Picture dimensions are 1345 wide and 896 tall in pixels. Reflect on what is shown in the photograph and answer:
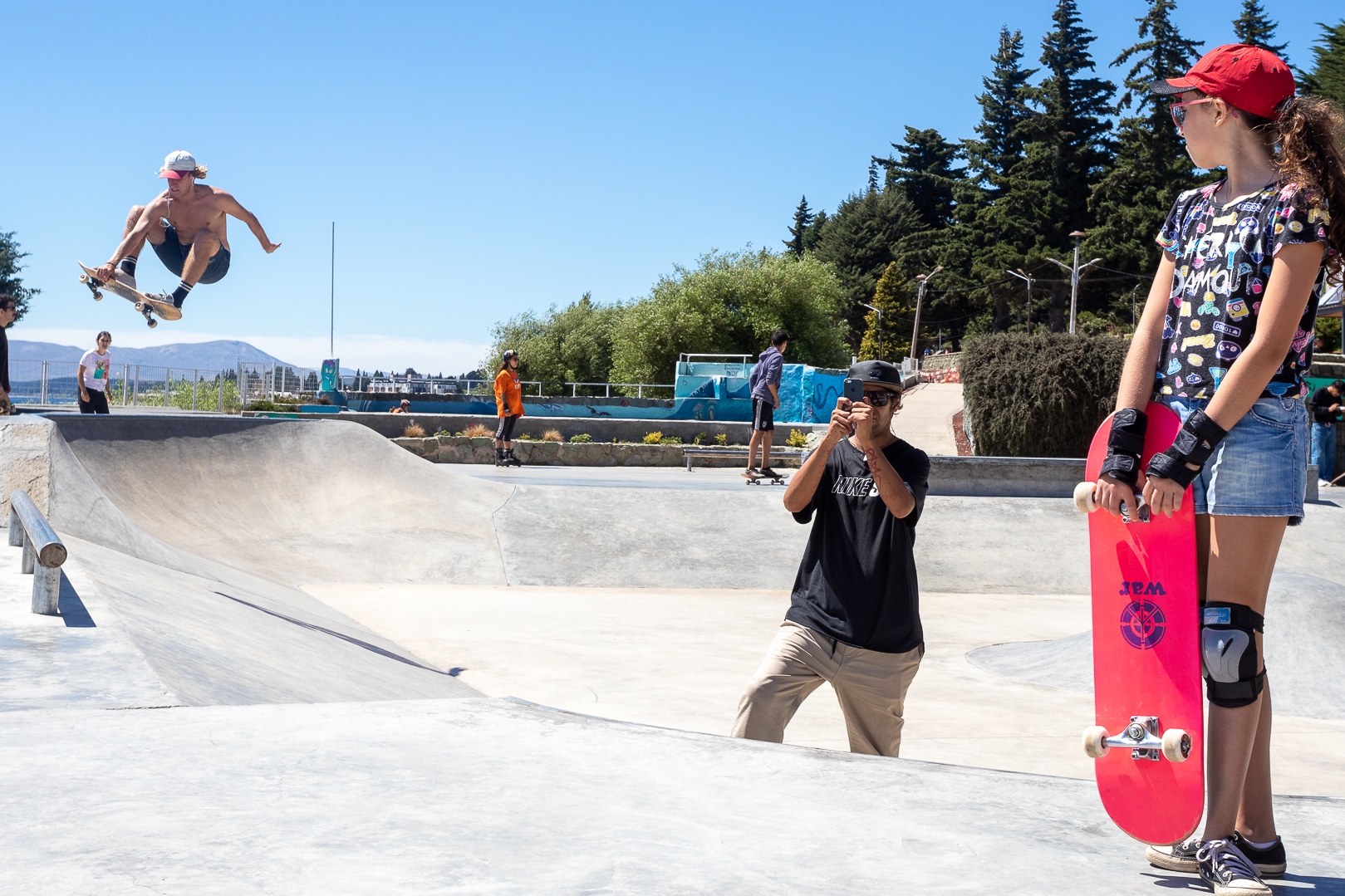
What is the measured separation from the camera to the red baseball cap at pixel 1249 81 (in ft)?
7.30

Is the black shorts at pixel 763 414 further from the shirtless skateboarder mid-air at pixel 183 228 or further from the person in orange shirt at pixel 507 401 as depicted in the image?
the shirtless skateboarder mid-air at pixel 183 228

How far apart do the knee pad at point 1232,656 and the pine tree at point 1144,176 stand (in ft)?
193

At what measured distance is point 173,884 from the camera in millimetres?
1693

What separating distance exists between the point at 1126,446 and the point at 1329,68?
1865 inches

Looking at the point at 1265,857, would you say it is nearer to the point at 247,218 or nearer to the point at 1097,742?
the point at 1097,742

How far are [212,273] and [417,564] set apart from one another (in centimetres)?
301

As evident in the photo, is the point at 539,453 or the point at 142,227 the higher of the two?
the point at 142,227

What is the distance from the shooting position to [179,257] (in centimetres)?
758

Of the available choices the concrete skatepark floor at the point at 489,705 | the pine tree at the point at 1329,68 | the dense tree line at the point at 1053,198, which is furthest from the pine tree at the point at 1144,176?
the concrete skatepark floor at the point at 489,705

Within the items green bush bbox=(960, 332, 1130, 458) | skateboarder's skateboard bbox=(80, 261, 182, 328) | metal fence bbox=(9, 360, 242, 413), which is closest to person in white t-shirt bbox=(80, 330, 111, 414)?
skateboarder's skateboard bbox=(80, 261, 182, 328)

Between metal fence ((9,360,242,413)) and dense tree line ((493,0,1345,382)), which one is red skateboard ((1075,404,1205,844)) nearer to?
metal fence ((9,360,242,413))

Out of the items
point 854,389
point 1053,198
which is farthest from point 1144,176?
point 854,389

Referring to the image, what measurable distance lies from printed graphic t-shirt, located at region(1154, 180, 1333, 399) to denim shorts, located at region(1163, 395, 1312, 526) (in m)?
0.05

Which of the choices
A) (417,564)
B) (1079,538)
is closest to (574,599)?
(417,564)
